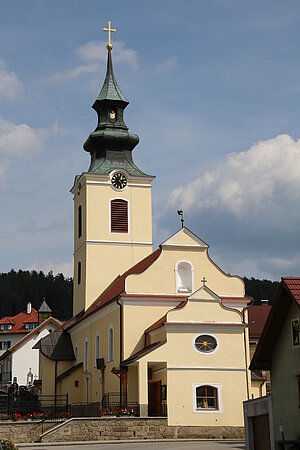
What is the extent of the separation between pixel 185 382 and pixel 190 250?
8.28 metres

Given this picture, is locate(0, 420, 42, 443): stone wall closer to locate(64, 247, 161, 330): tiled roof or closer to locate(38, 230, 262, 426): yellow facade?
locate(38, 230, 262, 426): yellow facade

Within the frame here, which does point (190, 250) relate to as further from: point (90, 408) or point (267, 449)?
point (267, 449)

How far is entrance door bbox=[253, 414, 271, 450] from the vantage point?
2236cm

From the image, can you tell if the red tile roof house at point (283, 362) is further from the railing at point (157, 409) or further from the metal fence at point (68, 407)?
the metal fence at point (68, 407)

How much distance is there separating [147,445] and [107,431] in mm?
3447

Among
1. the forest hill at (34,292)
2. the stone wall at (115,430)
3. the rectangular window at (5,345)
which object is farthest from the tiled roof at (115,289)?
the forest hill at (34,292)

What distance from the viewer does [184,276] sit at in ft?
129

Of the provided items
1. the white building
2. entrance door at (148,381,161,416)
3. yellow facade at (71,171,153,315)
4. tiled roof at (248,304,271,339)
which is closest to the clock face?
yellow facade at (71,171,153,315)

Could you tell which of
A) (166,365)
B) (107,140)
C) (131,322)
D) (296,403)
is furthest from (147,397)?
(107,140)

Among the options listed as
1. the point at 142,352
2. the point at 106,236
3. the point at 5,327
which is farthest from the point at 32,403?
the point at 5,327

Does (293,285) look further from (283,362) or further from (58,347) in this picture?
(58,347)

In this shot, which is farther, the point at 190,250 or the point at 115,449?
the point at 190,250

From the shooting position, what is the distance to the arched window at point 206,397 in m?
33.7

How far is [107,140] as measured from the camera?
1935 inches
